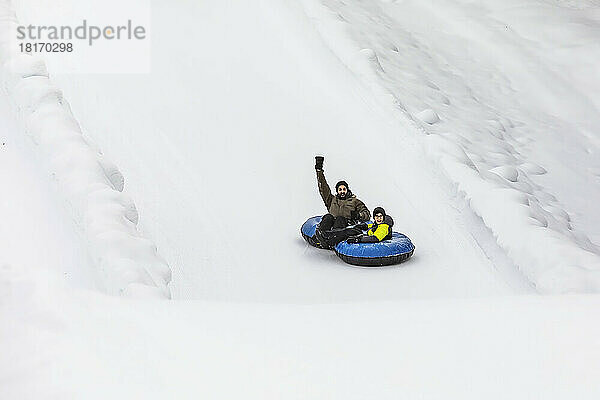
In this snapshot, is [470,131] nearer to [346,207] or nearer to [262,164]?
[262,164]

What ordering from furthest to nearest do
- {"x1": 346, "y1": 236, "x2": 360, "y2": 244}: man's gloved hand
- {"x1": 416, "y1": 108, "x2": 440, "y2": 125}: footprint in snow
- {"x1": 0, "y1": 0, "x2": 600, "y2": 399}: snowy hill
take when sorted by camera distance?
{"x1": 416, "y1": 108, "x2": 440, "y2": 125}: footprint in snow → {"x1": 346, "y1": 236, "x2": 360, "y2": 244}: man's gloved hand → {"x1": 0, "y1": 0, "x2": 600, "y2": 399}: snowy hill

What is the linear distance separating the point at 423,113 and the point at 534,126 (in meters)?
1.64

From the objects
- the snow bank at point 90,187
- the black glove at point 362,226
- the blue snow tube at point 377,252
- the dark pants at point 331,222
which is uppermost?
the snow bank at point 90,187

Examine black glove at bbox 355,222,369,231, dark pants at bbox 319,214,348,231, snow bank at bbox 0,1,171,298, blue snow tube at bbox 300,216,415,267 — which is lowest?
blue snow tube at bbox 300,216,415,267

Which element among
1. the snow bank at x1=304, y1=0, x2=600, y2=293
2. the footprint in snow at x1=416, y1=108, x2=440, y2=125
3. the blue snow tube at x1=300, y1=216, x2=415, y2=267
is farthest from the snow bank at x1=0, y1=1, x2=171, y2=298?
the footprint in snow at x1=416, y1=108, x2=440, y2=125

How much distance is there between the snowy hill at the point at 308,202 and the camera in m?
2.28

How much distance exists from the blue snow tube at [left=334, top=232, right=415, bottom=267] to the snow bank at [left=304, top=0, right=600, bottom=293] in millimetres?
738

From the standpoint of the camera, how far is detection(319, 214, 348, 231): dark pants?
18.5ft

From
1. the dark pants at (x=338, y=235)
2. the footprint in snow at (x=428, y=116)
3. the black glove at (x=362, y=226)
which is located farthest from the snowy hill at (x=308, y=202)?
the black glove at (x=362, y=226)

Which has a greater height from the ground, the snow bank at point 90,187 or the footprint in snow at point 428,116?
the snow bank at point 90,187

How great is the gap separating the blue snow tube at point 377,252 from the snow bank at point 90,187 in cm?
168

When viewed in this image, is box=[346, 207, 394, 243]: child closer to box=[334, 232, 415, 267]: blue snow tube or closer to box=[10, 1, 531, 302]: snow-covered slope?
box=[334, 232, 415, 267]: blue snow tube

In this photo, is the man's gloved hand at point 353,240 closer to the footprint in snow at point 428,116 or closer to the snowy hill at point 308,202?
the snowy hill at point 308,202

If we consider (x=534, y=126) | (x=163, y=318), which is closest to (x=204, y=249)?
(x=163, y=318)
